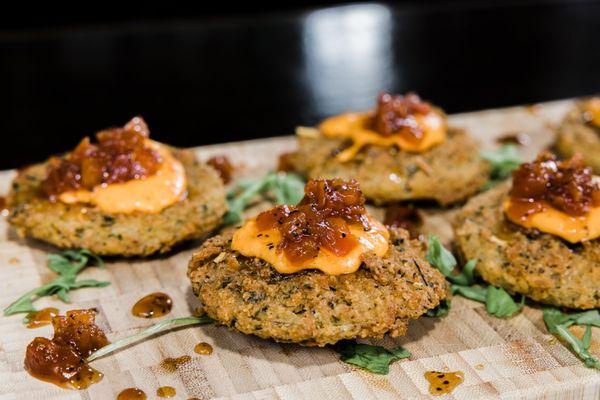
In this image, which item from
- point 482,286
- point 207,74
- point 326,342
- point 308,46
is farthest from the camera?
point 308,46

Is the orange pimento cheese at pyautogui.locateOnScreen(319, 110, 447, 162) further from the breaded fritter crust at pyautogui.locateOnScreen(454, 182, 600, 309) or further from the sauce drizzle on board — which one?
the sauce drizzle on board

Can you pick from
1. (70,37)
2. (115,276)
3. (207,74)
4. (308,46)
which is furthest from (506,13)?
(115,276)

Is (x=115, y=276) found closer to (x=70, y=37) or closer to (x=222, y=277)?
(x=222, y=277)

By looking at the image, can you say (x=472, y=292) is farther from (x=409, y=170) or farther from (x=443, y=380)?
(x=409, y=170)

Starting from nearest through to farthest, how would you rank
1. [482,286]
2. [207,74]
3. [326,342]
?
1. [326,342]
2. [482,286]
3. [207,74]

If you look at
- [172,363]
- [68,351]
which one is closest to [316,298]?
[172,363]

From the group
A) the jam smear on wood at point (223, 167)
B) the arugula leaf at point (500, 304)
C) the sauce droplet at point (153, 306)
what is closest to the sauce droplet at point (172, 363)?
the sauce droplet at point (153, 306)

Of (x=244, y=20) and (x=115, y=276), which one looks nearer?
(x=115, y=276)
